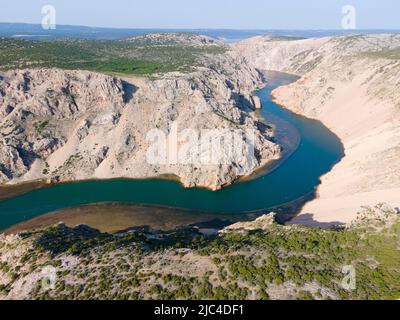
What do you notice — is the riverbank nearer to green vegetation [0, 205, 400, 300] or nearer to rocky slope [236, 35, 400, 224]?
rocky slope [236, 35, 400, 224]

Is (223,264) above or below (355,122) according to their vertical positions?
below

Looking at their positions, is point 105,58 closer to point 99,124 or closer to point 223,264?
point 99,124

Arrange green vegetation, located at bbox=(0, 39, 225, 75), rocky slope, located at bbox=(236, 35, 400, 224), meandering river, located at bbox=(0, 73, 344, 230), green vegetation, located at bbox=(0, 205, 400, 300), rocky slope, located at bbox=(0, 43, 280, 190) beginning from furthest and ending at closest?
green vegetation, located at bbox=(0, 39, 225, 75) < rocky slope, located at bbox=(0, 43, 280, 190) < meandering river, located at bbox=(0, 73, 344, 230) < rocky slope, located at bbox=(236, 35, 400, 224) < green vegetation, located at bbox=(0, 205, 400, 300)

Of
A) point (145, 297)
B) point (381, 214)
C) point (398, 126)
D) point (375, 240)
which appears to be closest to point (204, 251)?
point (145, 297)

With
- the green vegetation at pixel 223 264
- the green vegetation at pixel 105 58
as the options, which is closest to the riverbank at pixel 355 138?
the green vegetation at pixel 223 264

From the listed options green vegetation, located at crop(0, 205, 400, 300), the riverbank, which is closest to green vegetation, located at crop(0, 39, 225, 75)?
the riverbank

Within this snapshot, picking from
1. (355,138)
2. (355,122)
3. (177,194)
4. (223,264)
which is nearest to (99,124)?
(177,194)
